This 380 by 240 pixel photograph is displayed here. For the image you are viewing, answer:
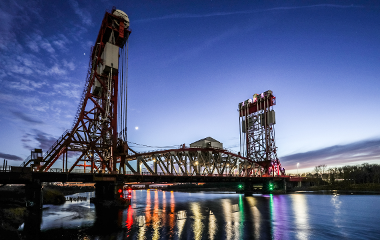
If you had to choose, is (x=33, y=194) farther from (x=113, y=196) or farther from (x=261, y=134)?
(x=261, y=134)

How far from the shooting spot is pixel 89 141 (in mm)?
52062

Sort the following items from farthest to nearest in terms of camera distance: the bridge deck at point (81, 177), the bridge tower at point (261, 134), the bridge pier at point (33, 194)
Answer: the bridge tower at point (261, 134), the bridge pier at point (33, 194), the bridge deck at point (81, 177)

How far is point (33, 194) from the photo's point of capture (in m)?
43.9


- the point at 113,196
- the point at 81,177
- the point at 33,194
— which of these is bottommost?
the point at 113,196

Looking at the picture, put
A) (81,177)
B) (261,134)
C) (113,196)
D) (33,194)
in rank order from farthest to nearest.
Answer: (261,134), (113,196), (81,177), (33,194)

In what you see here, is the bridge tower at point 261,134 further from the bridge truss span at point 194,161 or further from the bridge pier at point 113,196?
the bridge pier at point 113,196

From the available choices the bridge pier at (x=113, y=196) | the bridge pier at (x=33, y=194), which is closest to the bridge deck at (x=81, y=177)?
the bridge pier at (x=33, y=194)

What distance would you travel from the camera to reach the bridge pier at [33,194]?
142 ft

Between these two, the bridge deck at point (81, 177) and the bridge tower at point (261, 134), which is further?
the bridge tower at point (261, 134)

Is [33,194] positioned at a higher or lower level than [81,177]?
lower

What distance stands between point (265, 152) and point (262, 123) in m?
11.4

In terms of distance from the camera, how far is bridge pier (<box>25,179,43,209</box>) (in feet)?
142

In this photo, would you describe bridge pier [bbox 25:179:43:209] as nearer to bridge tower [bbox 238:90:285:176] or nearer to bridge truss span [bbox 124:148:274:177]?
bridge truss span [bbox 124:148:274:177]

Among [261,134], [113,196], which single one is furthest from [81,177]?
[261,134]
